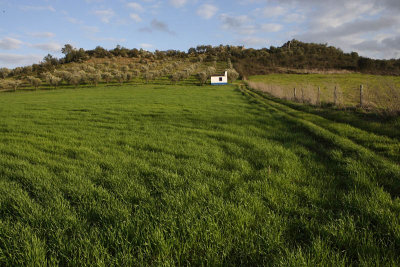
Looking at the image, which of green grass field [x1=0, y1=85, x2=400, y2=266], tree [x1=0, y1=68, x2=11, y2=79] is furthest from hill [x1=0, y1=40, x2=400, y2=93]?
green grass field [x1=0, y1=85, x2=400, y2=266]

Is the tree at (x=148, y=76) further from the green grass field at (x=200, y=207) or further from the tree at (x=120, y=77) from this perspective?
the green grass field at (x=200, y=207)

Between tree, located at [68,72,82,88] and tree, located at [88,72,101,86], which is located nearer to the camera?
tree, located at [68,72,82,88]

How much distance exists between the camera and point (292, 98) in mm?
21984

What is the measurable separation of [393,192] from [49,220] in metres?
5.89

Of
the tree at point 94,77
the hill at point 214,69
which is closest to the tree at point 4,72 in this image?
the hill at point 214,69

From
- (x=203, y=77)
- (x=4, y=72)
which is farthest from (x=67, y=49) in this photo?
(x=203, y=77)

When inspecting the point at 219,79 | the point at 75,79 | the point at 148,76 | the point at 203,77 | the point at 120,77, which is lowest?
the point at 219,79

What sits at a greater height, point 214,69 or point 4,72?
point 4,72

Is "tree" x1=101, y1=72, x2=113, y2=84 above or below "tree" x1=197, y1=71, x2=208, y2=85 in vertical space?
above

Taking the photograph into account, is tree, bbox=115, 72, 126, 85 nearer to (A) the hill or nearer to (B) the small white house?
(A) the hill

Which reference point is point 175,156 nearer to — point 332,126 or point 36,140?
point 36,140

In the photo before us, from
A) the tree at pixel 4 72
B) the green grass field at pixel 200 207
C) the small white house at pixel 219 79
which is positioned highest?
the tree at pixel 4 72

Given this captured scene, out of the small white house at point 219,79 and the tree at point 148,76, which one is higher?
the tree at point 148,76

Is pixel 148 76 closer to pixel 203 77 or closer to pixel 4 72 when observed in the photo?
pixel 203 77
